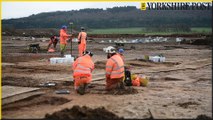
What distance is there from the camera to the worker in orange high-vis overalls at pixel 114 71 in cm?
1152

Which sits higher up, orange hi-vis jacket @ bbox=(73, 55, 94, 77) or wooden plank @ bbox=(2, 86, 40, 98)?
orange hi-vis jacket @ bbox=(73, 55, 94, 77)

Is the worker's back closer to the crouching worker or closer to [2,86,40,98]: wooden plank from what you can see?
the crouching worker

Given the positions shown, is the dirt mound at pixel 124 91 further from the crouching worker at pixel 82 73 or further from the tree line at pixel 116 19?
the tree line at pixel 116 19

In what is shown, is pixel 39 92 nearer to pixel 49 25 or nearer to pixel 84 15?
pixel 49 25

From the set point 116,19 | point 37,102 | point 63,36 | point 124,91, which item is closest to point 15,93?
point 37,102

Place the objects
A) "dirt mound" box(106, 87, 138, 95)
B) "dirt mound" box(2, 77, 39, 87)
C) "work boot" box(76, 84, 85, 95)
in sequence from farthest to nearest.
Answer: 1. "dirt mound" box(2, 77, 39, 87)
2. "dirt mound" box(106, 87, 138, 95)
3. "work boot" box(76, 84, 85, 95)

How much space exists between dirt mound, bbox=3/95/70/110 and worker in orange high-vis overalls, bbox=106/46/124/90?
1.73m

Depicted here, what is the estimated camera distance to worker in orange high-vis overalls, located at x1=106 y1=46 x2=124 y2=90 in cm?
1152

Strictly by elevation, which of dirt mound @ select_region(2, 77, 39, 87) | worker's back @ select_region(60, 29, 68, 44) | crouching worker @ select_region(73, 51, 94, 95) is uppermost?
worker's back @ select_region(60, 29, 68, 44)

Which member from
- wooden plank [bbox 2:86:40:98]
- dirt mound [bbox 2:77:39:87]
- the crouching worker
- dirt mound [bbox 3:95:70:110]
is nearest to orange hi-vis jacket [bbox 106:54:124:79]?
the crouching worker

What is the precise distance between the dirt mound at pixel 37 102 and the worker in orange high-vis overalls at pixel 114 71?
1729 millimetres

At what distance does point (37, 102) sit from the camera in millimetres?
10141

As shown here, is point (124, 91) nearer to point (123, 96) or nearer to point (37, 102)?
point (123, 96)

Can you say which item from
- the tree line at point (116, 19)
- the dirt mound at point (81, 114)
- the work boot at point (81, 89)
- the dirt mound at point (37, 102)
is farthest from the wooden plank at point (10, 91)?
the tree line at point (116, 19)
